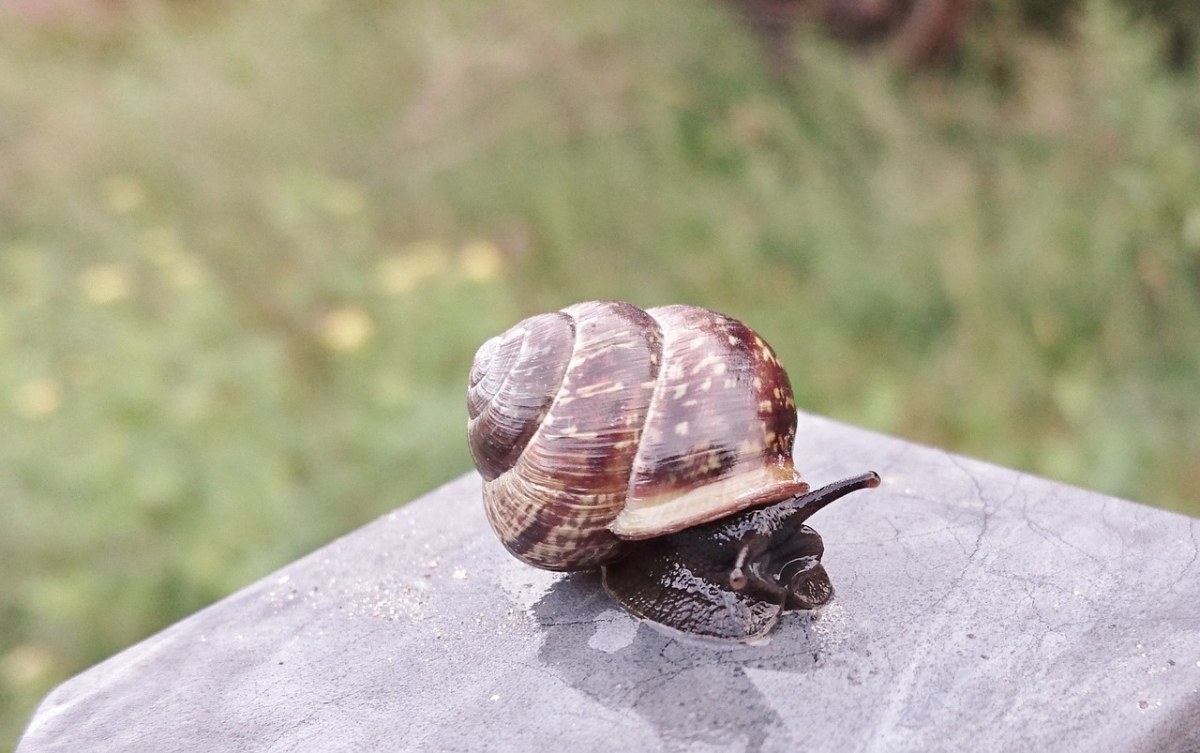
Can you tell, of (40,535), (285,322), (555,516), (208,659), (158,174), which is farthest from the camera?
(158,174)

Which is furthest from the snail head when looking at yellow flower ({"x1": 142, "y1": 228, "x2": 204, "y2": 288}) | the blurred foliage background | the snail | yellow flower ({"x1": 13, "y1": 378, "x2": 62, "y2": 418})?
yellow flower ({"x1": 142, "y1": 228, "x2": 204, "y2": 288})

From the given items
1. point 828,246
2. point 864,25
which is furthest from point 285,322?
point 864,25

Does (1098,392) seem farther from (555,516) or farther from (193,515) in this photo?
(193,515)

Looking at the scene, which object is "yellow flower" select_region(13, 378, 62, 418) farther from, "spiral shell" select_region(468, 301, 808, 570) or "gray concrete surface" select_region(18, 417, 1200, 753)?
"spiral shell" select_region(468, 301, 808, 570)

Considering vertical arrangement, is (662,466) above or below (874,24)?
below

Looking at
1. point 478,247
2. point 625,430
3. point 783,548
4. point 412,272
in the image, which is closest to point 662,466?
point 625,430

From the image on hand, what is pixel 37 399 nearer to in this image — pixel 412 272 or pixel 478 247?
pixel 412 272

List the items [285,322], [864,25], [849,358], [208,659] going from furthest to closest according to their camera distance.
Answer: [864,25], [285,322], [849,358], [208,659]
